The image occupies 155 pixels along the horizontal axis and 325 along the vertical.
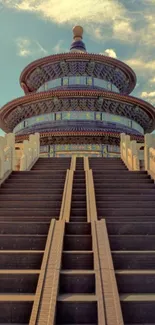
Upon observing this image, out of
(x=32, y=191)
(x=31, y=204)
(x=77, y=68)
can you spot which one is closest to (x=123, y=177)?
(x=32, y=191)

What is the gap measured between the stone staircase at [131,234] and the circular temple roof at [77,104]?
14.1m

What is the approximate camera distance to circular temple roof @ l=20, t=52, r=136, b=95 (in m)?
27.9

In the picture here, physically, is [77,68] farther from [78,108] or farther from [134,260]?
[134,260]

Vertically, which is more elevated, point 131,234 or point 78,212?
point 78,212

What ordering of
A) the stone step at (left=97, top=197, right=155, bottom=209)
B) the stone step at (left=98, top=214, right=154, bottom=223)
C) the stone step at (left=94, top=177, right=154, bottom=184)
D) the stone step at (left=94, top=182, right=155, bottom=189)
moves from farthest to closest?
1. the stone step at (left=94, top=177, right=154, bottom=184)
2. the stone step at (left=94, top=182, right=155, bottom=189)
3. the stone step at (left=97, top=197, right=155, bottom=209)
4. the stone step at (left=98, top=214, right=154, bottom=223)

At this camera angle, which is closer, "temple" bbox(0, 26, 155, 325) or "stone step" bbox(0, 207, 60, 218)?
"temple" bbox(0, 26, 155, 325)

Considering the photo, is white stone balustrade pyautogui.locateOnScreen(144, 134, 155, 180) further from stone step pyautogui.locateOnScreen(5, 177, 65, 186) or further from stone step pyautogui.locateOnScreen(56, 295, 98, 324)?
stone step pyautogui.locateOnScreen(56, 295, 98, 324)

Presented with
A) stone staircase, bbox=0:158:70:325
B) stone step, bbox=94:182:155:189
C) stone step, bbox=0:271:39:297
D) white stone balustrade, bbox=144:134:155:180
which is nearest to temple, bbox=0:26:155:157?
white stone balustrade, bbox=144:134:155:180

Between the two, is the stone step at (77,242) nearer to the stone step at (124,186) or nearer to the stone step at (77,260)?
the stone step at (77,260)

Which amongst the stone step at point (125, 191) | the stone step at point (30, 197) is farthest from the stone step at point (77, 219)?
the stone step at point (125, 191)

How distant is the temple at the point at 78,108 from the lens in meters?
23.6

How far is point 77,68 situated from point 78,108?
4699 millimetres

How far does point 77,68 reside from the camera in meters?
28.9

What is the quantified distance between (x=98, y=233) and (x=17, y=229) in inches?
63.7
